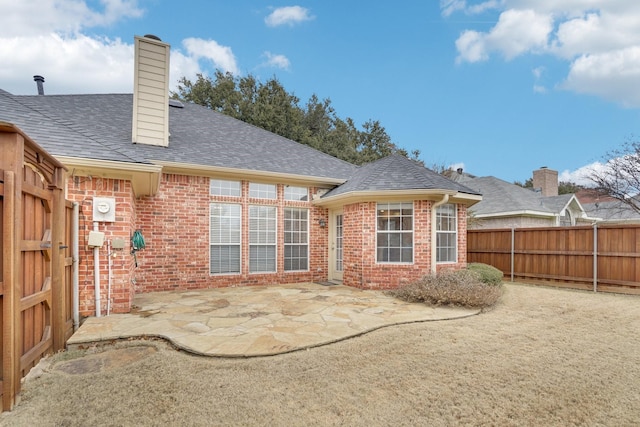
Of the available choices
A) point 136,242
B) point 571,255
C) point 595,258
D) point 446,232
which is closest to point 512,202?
point 571,255

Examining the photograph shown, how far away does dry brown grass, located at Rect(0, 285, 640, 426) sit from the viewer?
244cm

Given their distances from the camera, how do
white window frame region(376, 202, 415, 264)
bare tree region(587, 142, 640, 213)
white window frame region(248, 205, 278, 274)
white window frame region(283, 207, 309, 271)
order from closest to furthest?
white window frame region(376, 202, 415, 264), white window frame region(248, 205, 278, 274), white window frame region(283, 207, 309, 271), bare tree region(587, 142, 640, 213)

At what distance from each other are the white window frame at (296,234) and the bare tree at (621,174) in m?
15.7

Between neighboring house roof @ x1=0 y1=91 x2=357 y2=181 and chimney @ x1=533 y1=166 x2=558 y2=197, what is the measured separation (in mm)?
15873

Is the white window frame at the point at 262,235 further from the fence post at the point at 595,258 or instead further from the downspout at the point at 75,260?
the fence post at the point at 595,258

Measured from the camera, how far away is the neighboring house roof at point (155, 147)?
508 cm

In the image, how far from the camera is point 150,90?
7.40 metres

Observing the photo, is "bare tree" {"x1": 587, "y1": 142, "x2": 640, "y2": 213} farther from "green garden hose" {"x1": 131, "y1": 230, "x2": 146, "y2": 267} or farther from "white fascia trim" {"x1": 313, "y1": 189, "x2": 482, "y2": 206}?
"green garden hose" {"x1": 131, "y1": 230, "x2": 146, "y2": 267}

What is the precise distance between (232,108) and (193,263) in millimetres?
15035

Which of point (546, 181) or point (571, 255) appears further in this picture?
point (546, 181)

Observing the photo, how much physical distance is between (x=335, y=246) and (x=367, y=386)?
658 cm

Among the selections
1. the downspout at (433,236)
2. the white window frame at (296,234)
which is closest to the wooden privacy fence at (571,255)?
the downspout at (433,236)

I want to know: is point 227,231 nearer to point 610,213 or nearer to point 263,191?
point 263,191

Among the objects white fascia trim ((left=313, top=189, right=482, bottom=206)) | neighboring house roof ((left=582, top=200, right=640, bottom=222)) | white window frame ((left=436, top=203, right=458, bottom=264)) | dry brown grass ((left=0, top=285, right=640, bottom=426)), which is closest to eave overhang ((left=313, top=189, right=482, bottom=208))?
white fascia trim ((left=313, top=189, right=482, bottom=206))
